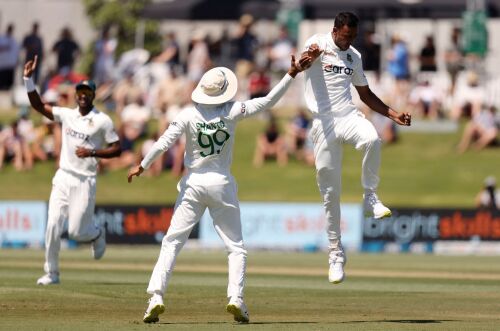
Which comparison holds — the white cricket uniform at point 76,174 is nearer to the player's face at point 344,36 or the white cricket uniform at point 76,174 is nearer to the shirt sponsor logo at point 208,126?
the player's face at point 344,36

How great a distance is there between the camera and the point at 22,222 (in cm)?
2867

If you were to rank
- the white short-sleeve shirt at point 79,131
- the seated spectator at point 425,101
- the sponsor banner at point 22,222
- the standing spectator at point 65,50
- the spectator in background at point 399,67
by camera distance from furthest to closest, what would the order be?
the standing spectator at point 65,50 < the seated spectator at point 425,101 < the spectator in background at point 399,67 < the sponsor banner at point 22,222 < the white short-sleeve shirt at point 79,131

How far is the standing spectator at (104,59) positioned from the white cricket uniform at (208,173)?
22.3m

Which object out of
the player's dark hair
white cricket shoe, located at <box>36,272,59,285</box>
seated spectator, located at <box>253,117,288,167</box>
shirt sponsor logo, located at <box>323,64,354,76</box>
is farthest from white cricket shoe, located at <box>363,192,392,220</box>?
seated spectator, located at <box>253,117,288,167</box>

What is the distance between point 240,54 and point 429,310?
2060cm

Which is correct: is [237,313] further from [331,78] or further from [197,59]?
[197,59]

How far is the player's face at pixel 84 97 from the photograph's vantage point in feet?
53.9

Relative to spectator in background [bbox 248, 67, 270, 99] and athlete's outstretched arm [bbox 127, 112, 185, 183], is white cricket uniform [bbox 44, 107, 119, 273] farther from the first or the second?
spectator in background [bbox 248, 67, 270, 99]

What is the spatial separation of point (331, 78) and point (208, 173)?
6.80 feet

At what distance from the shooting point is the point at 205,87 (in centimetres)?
1239

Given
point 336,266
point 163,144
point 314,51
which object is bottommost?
point 336,266

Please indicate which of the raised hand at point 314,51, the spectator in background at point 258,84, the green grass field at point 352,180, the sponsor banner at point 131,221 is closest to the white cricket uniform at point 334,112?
the raised hand at point 314,51

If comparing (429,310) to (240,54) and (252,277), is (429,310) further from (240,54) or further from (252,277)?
(240,54)

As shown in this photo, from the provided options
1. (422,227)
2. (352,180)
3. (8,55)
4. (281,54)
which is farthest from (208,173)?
(8,55)
